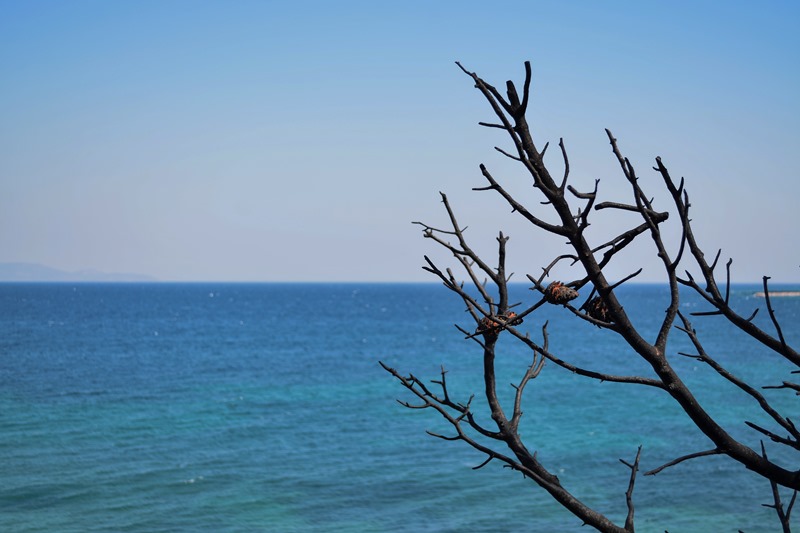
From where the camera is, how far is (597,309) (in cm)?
252

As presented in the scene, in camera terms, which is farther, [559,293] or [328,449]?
[328,449]

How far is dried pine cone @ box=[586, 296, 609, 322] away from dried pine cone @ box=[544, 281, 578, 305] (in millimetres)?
108

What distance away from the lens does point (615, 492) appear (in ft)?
80.1

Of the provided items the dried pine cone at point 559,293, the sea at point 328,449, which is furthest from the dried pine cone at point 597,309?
the sea at point 328,449

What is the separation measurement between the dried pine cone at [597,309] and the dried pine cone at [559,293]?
4.3 inches

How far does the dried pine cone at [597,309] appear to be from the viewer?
2.49m

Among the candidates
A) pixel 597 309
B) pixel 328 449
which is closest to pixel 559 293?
pixel 597 309

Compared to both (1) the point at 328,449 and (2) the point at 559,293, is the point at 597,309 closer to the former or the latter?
(2) the point at 559,293

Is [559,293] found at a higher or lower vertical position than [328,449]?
higher

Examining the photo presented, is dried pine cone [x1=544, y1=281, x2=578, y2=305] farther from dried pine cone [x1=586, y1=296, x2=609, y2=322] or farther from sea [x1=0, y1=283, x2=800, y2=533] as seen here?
sea [x1=0, y1=283, x2=800, y2=533]

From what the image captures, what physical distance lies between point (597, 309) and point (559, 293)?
167 millimetres

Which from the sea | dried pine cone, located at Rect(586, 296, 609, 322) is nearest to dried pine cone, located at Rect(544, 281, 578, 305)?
dried pine cone, located at Rect(586, 296, 609, 322)

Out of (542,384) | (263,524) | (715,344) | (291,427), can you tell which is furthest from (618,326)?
(715,344)

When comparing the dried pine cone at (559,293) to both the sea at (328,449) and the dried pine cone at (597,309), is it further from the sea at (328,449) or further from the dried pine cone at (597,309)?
the sea at (328,449)
